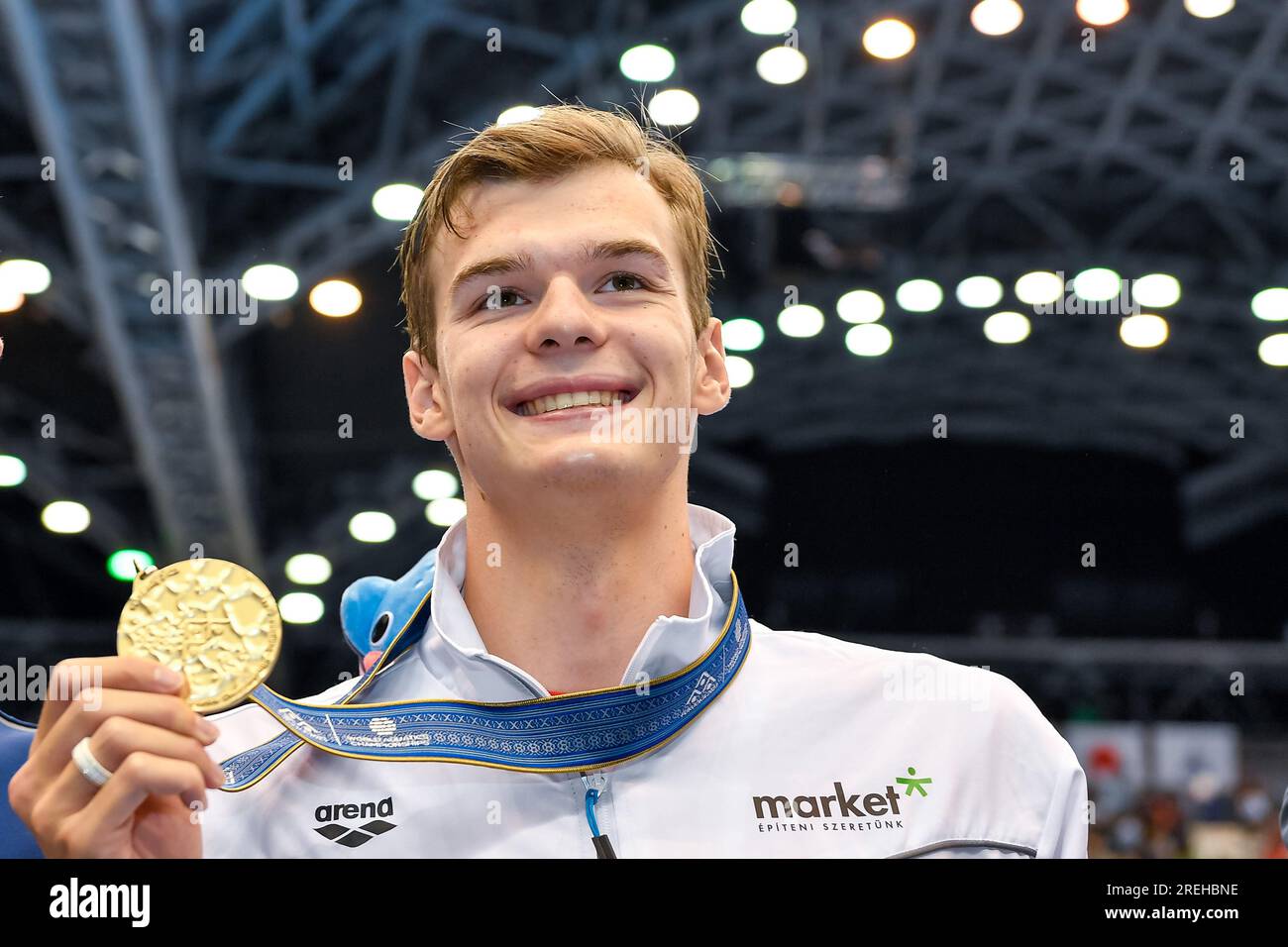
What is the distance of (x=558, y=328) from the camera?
7.45 feet

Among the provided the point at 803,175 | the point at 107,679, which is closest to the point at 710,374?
the point at 107,679

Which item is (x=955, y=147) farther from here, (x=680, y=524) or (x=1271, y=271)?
(x=680, y=524)

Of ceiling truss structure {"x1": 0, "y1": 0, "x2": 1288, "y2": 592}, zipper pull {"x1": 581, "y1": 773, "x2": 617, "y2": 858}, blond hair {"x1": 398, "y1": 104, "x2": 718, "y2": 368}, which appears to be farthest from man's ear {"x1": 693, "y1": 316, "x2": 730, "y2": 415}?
ceiling truss structure {"x1": 0, "y1": 0, "x2": 1288, "y2": 592}

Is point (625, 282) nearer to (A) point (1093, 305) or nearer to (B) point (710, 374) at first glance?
(B) point (710, 374)

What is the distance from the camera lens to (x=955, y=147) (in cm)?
1077

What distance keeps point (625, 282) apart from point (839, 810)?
95 centimetres

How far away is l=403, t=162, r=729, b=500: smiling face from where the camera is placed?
228cm

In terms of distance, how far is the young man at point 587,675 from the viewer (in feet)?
7.23

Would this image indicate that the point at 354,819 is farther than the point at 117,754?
Yes

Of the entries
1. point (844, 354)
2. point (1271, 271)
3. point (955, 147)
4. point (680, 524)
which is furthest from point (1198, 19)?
point (680, 524)

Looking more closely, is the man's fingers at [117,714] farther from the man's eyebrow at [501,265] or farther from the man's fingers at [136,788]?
the man's eyebrow at [501,265]

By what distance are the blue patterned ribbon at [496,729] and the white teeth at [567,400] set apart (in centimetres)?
46

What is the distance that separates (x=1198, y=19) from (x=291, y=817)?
932 centimetres

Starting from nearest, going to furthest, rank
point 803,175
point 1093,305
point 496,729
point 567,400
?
point 496,729, point 567,400, point 803,175, point 1093,305
